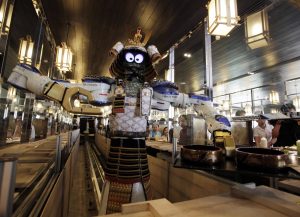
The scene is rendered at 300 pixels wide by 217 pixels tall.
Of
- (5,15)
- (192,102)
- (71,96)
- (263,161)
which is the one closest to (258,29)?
(192,102)

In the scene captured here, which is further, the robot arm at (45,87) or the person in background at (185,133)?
the person in background at (185,133)

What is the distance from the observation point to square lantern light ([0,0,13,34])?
1976 millimetres

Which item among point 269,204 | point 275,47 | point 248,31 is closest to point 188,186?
point 269,204

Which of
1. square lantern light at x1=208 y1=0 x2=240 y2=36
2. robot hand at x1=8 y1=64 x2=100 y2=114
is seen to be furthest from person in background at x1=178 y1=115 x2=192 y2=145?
robot hand at x1=8 y1=64 x2=100 y2=114

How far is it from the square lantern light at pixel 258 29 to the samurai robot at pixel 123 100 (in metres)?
1.47

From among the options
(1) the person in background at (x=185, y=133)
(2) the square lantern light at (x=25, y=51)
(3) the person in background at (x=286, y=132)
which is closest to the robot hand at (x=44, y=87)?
(2) the square lantern light at (x=25, y=51)

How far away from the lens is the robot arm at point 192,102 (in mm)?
2121

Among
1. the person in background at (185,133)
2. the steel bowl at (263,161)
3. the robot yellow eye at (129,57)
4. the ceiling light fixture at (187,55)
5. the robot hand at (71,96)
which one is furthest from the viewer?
the ceiling light fixture at (187,55)

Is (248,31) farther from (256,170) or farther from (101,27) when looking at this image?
(101,27)

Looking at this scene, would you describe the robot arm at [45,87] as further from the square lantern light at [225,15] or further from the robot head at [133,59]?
the square lantern light at [225,15]

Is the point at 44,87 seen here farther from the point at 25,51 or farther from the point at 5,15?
the point at 25,51

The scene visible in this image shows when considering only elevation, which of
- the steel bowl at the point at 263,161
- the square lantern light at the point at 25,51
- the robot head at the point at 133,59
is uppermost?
the square lantern light at the point at 25,51

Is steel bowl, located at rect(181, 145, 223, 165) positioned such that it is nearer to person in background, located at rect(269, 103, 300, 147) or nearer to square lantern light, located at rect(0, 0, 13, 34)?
square lantern light, located at rect(0, 0, 13, 34)

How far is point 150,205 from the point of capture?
0.77 m
